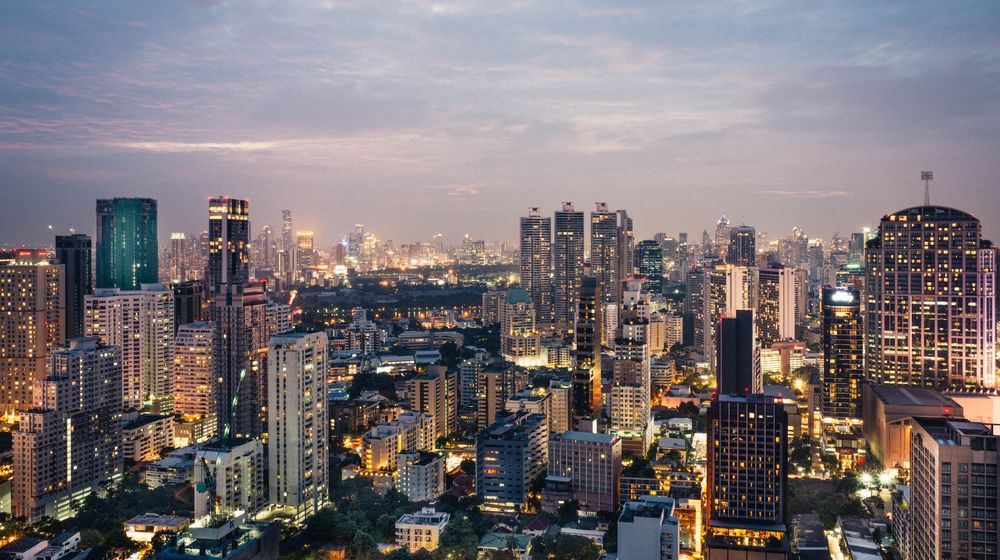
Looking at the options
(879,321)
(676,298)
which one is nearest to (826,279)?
(676,298)

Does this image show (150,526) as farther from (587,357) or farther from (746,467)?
(587,357)

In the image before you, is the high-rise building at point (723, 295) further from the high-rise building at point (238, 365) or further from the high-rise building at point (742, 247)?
the high-rise building at point (238, 365)

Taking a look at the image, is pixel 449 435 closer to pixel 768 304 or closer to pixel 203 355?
pixel 203 355

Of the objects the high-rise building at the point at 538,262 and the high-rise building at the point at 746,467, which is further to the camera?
the high-rise building at the point at 538,262

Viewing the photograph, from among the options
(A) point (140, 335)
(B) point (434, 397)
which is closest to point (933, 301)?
(B) point (434, 397)

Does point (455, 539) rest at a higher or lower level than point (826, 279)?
lower

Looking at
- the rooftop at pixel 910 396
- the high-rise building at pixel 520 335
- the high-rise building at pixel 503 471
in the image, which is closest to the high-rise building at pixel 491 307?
the high-rise building at pixel 520 335
